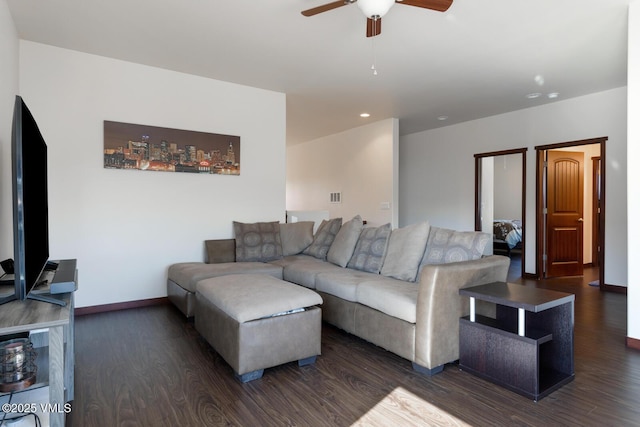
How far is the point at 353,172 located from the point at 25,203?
225 inches

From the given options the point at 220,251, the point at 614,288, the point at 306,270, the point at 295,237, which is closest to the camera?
the point at 306,270

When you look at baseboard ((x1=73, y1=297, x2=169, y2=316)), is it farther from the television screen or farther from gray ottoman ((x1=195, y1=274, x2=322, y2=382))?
the television screen

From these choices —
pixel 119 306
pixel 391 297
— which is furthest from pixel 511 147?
pixel 119 306

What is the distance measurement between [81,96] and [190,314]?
2407 mm

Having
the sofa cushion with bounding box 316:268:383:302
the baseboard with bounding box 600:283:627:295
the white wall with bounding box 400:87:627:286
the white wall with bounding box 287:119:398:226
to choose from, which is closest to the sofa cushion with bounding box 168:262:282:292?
the sofa cushion with bounding box 316:268:383:302

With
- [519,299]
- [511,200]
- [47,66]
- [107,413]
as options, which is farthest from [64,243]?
[511,200]

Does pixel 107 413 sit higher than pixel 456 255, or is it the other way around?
pixel 456 255

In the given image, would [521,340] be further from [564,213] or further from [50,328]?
[564,213]

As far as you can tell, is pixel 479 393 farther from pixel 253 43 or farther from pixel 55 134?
pixel 55 134

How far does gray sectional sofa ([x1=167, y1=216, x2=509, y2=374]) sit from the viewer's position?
232 cm

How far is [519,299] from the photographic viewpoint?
6.85 ft

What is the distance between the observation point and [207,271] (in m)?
3.47

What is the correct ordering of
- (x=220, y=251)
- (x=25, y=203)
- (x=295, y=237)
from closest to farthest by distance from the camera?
(x=25, y=203)
(x=220, y=251)
(x=295, y=237)

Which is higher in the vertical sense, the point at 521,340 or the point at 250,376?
the point at 521,340
